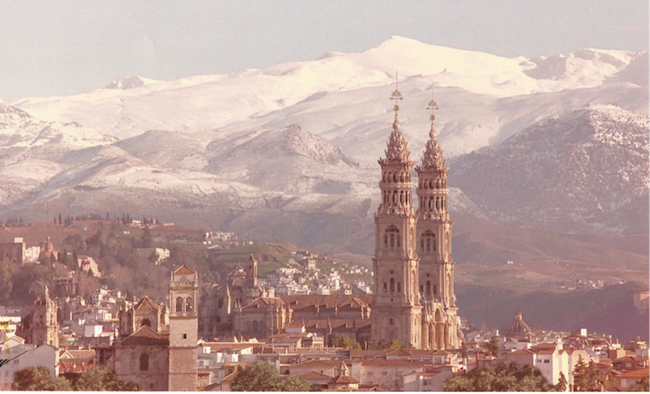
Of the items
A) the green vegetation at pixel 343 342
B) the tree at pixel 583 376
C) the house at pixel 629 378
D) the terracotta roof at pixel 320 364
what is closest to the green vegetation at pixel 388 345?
the green vegetation at pixel 343 342

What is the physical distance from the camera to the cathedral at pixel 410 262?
166750 mm

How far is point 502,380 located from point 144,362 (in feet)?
65.0

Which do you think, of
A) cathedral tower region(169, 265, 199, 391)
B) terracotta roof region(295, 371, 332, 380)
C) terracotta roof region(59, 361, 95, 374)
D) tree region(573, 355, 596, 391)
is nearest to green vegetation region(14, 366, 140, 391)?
cathedral tower region(169, 265, 199, 391)

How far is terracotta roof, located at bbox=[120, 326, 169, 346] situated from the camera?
111 metres

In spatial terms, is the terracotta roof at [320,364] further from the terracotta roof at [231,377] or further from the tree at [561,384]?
the tree at [561,384]

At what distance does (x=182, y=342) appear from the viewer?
110 meters

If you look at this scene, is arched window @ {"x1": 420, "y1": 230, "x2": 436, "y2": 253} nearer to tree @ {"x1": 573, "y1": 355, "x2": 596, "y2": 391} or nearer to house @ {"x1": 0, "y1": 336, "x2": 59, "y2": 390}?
tree @ {"x1": 573, "y1": 355, "x2": 596, "y2": 391}

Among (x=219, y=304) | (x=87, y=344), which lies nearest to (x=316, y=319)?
(x=219, y=304)

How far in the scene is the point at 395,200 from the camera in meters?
172

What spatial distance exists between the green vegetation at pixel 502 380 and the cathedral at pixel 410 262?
171 ft

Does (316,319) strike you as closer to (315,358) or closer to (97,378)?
(315,358)

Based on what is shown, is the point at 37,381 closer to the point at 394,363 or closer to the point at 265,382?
the point at 265,382

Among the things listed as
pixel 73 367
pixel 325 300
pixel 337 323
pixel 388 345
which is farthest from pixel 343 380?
pixel 325 300

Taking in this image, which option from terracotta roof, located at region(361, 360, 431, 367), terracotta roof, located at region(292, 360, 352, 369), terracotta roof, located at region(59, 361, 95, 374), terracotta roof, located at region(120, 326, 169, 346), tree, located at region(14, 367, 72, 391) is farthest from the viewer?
terracotta roof, located at region(361, 360, 431, 367)
